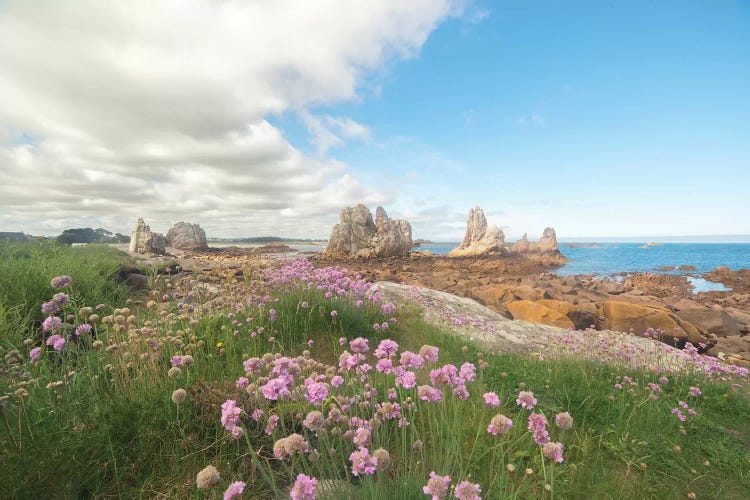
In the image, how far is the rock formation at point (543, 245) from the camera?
6750 centimetres

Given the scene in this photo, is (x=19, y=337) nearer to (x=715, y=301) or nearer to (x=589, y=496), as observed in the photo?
(x=589, y=496)

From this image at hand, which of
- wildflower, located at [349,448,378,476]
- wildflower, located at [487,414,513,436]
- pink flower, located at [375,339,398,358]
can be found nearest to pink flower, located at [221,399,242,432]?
wildflower, located at [349,448,378,476]

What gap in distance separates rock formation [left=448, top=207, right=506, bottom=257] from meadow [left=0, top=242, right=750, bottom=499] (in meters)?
58.8

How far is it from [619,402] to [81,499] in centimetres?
554

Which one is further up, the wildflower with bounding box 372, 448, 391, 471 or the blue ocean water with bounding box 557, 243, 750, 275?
the wildflower with bounding box 372, 448, 391, 471

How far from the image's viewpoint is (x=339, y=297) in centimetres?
695

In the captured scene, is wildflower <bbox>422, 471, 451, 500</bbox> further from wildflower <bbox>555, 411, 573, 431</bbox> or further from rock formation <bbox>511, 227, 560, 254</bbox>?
rock formation <bbox>511, 227, 560, 254</bbox>

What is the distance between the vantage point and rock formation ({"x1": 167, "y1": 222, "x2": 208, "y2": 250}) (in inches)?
2379

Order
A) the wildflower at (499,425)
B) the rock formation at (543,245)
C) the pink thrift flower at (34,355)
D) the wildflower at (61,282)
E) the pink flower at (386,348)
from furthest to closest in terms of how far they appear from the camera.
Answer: the rock formation at (543,245), the wildflower at (61,282), the pink thrift flower at (34,355), the pink flower at (386,348), the wildflower at (499,425)

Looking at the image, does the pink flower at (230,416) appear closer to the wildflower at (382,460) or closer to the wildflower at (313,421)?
the wildflower at (313,421)

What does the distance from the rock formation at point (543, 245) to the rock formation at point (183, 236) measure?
66691mm

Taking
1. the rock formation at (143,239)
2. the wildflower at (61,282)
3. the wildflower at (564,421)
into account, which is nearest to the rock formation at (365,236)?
the rock formation at (143,239)

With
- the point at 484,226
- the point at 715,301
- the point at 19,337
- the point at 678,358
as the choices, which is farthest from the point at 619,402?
the point at 484,226

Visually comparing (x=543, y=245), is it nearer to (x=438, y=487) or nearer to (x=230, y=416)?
(x=438, y=487)
